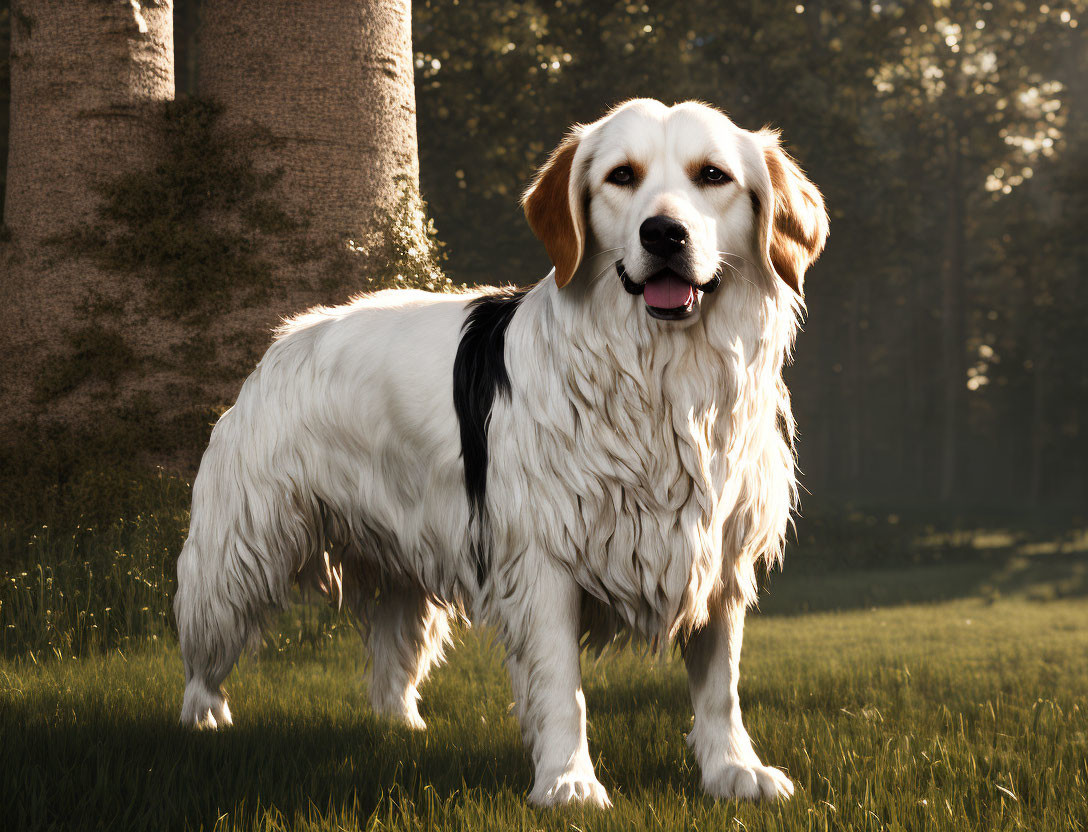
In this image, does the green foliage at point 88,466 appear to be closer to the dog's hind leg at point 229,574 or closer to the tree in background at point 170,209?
the tree in background at point 170,209

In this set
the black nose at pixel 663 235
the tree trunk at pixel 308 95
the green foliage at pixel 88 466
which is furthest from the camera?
the tree trunk at pixel 308 95

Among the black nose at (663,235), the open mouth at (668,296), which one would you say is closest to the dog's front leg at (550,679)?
the open mouth at (668,296)

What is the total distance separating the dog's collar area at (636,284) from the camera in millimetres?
3257

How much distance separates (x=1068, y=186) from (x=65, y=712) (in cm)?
2471

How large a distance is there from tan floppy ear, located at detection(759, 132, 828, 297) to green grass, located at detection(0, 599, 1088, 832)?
1481 mm

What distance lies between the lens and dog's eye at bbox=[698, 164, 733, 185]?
329cm

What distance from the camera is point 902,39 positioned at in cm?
1842

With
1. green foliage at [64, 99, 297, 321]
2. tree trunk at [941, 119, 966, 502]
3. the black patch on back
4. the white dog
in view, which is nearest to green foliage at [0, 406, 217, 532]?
green foliage at [64, 99, 297, 321]

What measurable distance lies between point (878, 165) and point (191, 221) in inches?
690

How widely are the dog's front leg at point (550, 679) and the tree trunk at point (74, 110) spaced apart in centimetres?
416

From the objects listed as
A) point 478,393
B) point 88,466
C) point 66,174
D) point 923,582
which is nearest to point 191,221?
point 66,174

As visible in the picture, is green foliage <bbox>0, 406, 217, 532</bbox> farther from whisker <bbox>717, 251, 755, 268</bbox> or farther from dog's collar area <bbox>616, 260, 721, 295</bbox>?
whisker <bbox>717, 251, 755, 268</bbox>

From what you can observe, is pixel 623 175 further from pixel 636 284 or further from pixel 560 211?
pixel 636 284

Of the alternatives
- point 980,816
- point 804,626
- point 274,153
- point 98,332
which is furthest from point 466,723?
point 804,626
